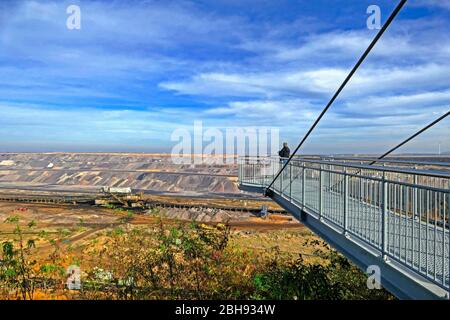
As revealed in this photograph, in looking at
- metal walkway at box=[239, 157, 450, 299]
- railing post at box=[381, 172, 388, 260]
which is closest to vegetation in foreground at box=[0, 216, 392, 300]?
metal walkway at box=[239, 157, 450, 299]

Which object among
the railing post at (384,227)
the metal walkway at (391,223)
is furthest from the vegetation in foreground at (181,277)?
the railing post at (384,227)

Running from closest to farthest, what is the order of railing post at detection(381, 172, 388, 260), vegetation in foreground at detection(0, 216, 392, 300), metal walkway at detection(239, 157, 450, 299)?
metal walkway at detection(239, 157, 450, 299)
railing post at detection(381, 172, 388, 260)
vegetation in foreground at detection(0, 216, 392, 300)

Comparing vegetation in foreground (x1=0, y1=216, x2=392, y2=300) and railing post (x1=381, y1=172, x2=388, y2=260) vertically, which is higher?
railing post (x1=381, y1=172, x2=388, y2=260)

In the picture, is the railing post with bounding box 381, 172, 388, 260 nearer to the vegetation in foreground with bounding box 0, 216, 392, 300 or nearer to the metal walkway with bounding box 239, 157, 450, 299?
the metal walkway with bounding box 239, 157, 450, 299

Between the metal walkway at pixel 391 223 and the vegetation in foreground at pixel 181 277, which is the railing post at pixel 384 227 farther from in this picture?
the vegetation in foreground at pixel 181 277
